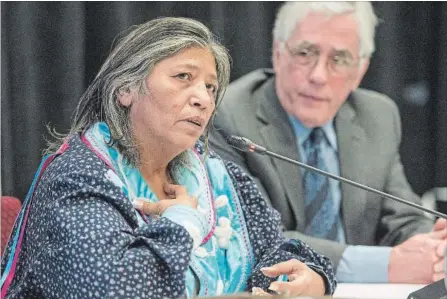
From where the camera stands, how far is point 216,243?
2.38 m

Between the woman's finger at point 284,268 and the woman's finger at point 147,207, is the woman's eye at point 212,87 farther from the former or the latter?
the woman's finger at point 284,268

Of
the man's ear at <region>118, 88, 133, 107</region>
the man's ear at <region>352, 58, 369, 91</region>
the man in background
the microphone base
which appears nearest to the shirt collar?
the man in background

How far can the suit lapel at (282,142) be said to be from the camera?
3.13 metres

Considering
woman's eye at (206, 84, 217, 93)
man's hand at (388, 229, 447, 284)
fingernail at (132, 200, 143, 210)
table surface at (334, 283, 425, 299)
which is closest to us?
fingernail at (132, 200, 143, 210)

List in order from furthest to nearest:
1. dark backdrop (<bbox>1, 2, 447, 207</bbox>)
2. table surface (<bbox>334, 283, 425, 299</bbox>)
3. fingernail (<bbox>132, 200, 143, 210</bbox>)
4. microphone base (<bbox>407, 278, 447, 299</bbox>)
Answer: table surface (<bbox>334, 283, 425, 299</bbox>)
dark backdrop (<bbox>1, 2, 447, 207</bbox>)
fingernail (<bbox>132, 200, 143, 210</bbox>)
microphone base (<bbox>407, 278, 447, 299</bbox>)

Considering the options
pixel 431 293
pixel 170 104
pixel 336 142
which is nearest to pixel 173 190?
pixel 170 104

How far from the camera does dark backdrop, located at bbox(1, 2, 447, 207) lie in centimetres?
292

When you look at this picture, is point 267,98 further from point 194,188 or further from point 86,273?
point 86,273

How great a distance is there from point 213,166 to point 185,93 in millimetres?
280

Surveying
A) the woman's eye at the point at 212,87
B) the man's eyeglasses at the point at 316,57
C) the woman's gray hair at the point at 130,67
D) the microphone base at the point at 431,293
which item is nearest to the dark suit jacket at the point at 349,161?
the man's eyeglasses at the point at 316,57

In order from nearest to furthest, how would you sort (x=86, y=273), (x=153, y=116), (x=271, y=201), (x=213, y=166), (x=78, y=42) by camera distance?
(x=86, y=273), (x=153, y=116), (x=213, y=166), (x=78, y=42), (x=271, y=201)

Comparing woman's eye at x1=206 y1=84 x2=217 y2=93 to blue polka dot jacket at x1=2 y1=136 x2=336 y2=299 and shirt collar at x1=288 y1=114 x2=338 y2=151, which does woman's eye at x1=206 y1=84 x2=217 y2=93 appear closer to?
blue polka dot jacket at x1=2 y1=136 x2=336 y2=299

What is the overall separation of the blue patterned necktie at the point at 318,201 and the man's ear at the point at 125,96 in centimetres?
100

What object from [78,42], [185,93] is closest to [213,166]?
[185,93]
